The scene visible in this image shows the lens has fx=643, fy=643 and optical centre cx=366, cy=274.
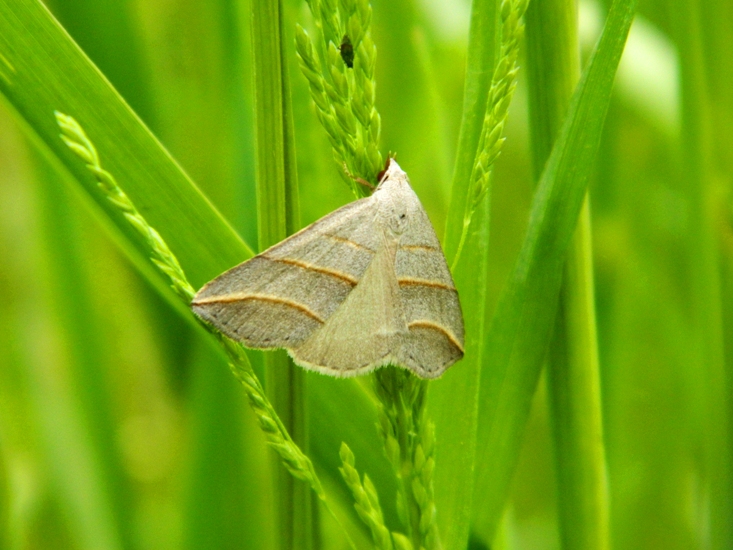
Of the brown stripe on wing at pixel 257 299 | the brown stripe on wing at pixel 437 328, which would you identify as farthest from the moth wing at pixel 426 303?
the brown stripe on wing at pixel 257 299

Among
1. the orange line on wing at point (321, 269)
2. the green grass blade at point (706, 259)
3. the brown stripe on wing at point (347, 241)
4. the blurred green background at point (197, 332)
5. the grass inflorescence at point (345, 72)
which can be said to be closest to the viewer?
the grass inflorescence at point (345, 72)

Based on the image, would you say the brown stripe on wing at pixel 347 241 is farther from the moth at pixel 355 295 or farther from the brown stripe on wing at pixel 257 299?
the brown stripe on wing at pixel 257 299

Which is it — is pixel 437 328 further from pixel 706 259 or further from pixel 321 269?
pixel 706 259

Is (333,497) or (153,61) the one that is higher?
(153,61)

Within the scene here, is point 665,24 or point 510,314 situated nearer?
point 510,314

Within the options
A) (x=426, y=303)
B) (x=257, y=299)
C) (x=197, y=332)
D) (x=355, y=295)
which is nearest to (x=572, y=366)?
(x=426, y=303)

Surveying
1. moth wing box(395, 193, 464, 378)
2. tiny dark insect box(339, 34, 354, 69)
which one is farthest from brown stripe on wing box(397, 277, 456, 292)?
tiny dark insect box(339, 34, 354, 69)

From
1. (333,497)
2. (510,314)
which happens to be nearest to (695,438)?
(510,314)

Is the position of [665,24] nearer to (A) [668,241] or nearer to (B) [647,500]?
(A) [668,241]
